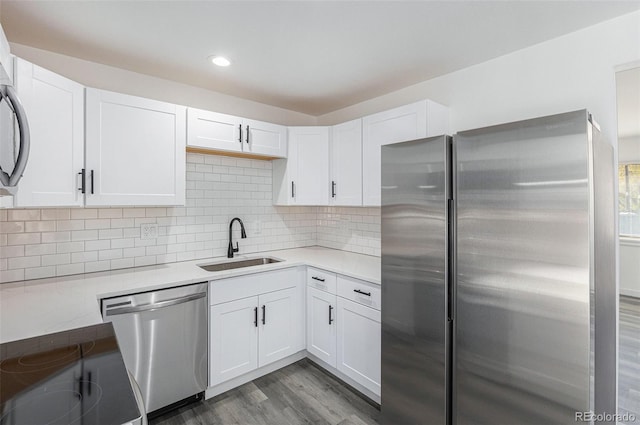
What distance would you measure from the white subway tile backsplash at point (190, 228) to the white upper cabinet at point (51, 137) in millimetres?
440

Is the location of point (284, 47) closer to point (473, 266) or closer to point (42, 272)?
point (473, 266)

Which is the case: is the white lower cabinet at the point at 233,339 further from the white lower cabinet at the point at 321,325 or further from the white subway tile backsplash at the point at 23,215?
the white subway tile backsplash at the point at 23,215

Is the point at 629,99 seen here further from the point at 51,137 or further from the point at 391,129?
the point at 51,137

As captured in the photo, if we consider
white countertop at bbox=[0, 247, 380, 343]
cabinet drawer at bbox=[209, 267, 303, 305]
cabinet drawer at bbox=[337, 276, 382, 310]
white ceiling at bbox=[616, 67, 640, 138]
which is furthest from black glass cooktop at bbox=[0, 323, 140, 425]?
white ceiling at bbox=[616, 67, 640, 138]

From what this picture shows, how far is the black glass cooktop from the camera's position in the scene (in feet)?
2.46

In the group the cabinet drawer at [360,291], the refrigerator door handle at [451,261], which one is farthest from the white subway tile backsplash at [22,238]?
the refrigerator door handle at [451,261]

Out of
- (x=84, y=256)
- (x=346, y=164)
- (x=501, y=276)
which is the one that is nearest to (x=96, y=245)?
(x=84, y=256)

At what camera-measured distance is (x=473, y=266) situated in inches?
57.9

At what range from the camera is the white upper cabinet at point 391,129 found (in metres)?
2.27

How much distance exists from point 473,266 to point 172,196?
2.09m

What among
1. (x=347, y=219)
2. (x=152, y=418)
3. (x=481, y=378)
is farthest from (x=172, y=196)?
(x=481, y=378)

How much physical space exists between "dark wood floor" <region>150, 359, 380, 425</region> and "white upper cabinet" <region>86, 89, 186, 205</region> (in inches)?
59.6

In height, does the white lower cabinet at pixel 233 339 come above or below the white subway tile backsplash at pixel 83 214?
below

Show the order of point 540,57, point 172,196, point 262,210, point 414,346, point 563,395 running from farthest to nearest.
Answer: point 262,210 < point 172,196 < point 540,57 < point 414,346 < point 563,395
